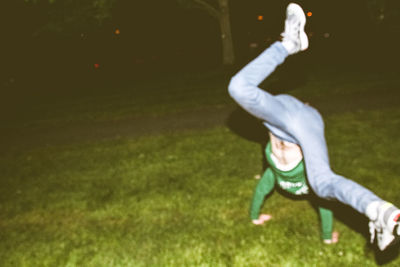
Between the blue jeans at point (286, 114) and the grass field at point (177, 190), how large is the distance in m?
1.18

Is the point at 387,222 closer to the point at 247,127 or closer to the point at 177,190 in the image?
the point at 177,190

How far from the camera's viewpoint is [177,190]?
5.45m

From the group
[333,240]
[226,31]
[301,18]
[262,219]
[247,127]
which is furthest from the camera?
[226,31]

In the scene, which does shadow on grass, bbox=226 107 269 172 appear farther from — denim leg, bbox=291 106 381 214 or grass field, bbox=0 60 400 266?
denim leg, bbox=291 106 381 214

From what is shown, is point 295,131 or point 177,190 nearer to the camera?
point 295,131

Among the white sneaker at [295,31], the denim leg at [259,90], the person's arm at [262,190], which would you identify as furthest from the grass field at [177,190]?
the white sneaker at [295,31]

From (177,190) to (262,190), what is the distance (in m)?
1.80

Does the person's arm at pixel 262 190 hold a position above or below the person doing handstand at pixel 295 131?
below

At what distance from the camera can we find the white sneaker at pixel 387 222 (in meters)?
2.45

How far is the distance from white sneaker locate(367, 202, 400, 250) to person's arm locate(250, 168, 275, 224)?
138cm

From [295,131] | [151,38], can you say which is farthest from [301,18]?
[151,38]

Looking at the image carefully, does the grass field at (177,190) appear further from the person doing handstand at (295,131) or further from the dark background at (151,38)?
the dark background at (151,38)

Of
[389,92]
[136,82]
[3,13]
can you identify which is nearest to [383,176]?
[389,92]

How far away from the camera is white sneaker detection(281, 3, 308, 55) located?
3.18 m
